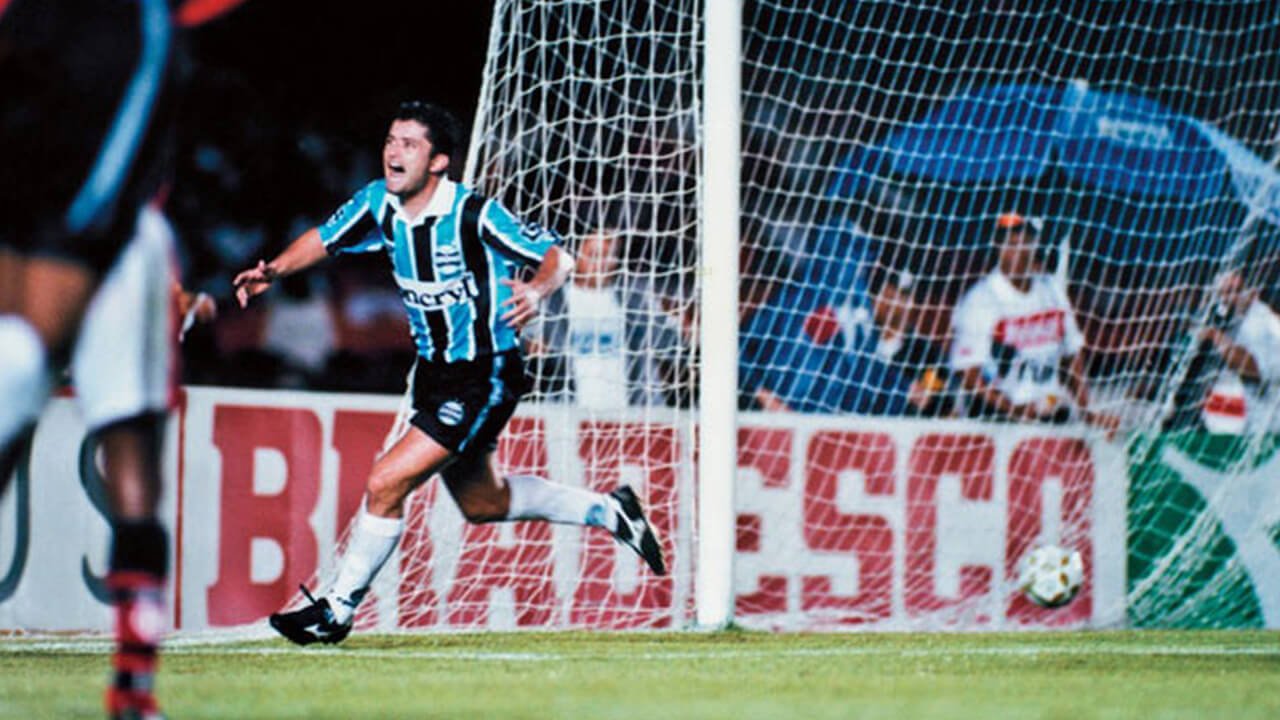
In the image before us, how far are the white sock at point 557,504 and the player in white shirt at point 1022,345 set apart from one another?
2718 millimetres

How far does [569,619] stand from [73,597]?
6.73 ft

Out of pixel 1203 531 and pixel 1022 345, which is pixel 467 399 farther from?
pixel 1203 531

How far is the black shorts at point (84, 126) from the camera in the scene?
3699 millimetres

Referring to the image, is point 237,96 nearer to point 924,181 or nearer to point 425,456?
point 924,181

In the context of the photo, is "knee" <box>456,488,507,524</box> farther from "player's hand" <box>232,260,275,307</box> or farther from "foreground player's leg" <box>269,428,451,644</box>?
"player's hand" <box>232,260,275,307</box>

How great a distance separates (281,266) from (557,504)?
54.7 inches

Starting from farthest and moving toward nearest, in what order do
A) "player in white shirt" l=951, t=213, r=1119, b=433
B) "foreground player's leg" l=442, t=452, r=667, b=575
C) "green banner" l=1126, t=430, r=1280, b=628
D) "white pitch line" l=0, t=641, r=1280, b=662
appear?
"green banner" l=1126, t=430, r=1280, b=628 < "player in white shirt" l=951, t=213, r=1119, b=433 < "foreground player's leg" l=442, t=452, r=667, b=575 < "white pitch line" l=0, t=641, r=1280, b=662

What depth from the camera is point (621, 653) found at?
691cm

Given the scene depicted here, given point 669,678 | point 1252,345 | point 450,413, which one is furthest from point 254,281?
point 1252,345

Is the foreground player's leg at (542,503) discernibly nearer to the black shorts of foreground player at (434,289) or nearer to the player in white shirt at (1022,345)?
the black shorts of foreground player at (434,289)

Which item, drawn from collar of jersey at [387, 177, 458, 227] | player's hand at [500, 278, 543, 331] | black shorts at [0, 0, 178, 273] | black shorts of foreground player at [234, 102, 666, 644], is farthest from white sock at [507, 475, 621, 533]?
black shorts at [0, 0, 178, 273]

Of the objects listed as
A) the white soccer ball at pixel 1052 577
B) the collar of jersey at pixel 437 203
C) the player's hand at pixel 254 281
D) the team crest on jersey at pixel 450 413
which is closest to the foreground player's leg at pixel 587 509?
the team crest on jersey at pixel 450 413

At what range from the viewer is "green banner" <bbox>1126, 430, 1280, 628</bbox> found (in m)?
10.0

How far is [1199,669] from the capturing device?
22.0 feet
